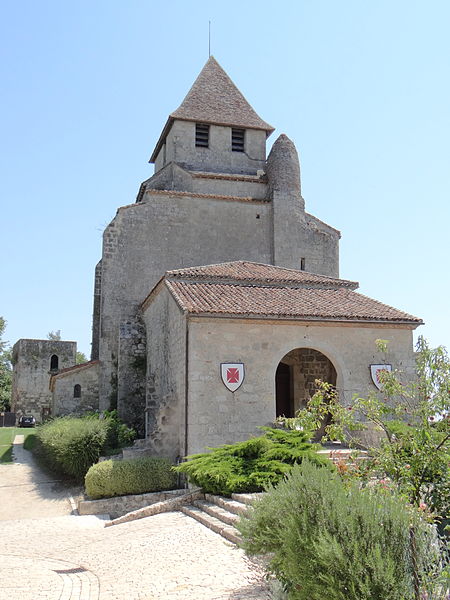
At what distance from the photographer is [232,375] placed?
47.9 ft

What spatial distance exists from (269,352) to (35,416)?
3190 cm

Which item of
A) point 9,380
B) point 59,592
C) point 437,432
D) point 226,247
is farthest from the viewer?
point 9,380

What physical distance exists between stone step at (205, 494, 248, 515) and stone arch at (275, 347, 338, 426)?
21.8ft

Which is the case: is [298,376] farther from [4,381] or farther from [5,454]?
[4,381]

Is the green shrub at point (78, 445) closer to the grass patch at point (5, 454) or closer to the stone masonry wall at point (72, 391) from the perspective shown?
the grass patch at point (5, 454)

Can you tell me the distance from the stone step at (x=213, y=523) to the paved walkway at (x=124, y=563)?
0.45 ft

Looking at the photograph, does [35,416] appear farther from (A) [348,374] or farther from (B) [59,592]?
(B) [59,592]

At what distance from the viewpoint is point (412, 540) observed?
4.51 metres

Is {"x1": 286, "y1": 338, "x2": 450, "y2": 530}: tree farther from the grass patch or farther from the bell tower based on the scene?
the bell tower

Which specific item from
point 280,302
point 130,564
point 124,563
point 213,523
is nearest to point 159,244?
point 280,302

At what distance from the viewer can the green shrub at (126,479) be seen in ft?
46.0

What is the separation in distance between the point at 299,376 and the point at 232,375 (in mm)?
4660

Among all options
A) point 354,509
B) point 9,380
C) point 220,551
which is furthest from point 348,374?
point 9,380

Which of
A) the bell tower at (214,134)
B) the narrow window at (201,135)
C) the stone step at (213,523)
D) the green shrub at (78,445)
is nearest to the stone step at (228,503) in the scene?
the stone step at (213,523)
